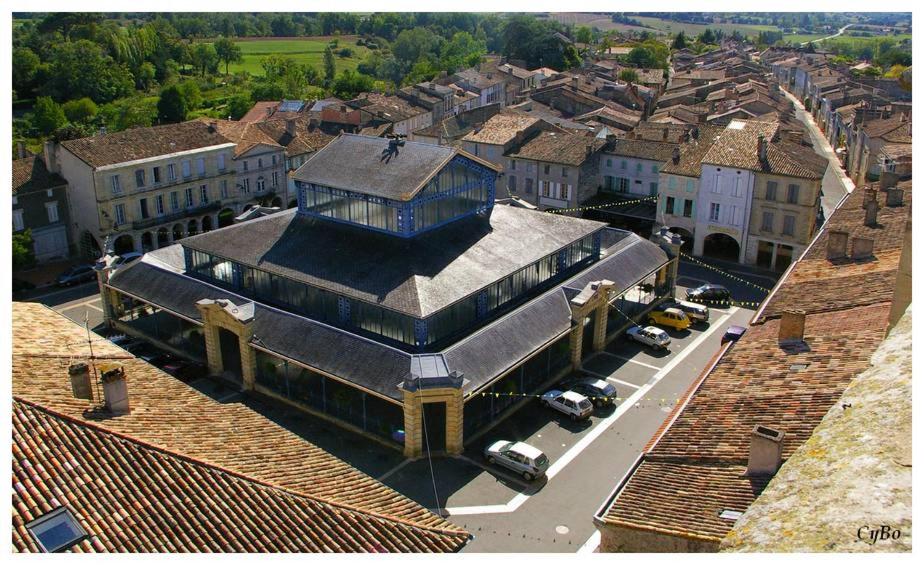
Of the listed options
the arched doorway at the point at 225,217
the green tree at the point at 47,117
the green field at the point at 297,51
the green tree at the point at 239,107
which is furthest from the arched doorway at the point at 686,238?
the green field at the point at 297,51

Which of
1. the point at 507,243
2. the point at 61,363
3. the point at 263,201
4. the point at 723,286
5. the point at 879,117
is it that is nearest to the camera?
the point at 61,363

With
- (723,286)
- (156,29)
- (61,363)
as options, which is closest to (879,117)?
(723,286)

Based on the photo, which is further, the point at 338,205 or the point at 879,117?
the point at 879,117

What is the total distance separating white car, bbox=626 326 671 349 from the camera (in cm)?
4031

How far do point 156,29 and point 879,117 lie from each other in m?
116

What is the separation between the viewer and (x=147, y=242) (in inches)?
2201

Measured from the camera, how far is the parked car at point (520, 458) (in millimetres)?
29266

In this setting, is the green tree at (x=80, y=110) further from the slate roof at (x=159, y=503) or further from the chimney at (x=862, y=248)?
the slate roof at (x=159, y=503)

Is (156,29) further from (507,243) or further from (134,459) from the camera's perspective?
(134,459)

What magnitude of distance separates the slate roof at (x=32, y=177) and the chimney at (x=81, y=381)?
37.9m

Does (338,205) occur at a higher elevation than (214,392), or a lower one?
higher

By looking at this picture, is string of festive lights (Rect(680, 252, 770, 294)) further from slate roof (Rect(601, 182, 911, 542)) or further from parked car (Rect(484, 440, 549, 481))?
parked car (Rect(484, 440, 549, 481))

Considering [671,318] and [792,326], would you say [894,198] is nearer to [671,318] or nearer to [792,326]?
[671,318]

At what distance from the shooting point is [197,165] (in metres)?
57.2
